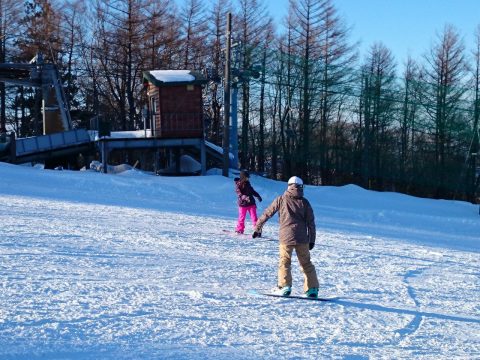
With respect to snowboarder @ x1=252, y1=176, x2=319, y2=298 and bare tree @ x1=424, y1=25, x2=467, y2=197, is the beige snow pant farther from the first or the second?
bare tree @ x1=424, y1=25, x2=467, y2=197

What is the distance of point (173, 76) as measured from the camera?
2995cm

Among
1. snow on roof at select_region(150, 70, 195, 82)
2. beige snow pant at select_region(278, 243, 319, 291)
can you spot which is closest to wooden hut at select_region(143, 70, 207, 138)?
snow on roof at select_region(150, 70, 195, 82)

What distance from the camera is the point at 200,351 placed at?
5668 mm

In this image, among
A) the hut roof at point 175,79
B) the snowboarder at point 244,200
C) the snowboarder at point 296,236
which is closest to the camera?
the snowboarder at point 296,236

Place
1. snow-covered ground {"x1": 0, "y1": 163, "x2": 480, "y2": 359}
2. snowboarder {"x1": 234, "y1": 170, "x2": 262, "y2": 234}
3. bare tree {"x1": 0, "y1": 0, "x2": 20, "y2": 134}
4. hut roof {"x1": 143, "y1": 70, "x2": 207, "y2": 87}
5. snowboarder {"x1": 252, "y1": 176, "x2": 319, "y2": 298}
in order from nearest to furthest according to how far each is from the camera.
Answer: snow-covered ground {"x1": 0, "y1": 163, "x2": 480, "y2": 359} < snowboarder {"x1": 252, "y1": 176, "x2": 319, "y2": 298} < snowboarder {"x1": 234, "y1": 170, "x2": 262, "y2": 234} < hut roof {"x1": 143, "y1": 70, "x2": 207, "y2": 87} < bare tree {"x1": 0, "y1": 0, "x2": 20, "y2": 134}

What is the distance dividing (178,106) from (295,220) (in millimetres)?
22467

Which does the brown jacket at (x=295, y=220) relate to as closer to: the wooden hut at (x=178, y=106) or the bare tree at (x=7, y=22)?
the wooden hut at (x=178, y=106)

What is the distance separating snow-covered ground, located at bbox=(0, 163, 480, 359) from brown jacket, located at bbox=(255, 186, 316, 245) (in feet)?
2.62

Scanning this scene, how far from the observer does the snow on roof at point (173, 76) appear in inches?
1163

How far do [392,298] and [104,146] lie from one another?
21.2 m

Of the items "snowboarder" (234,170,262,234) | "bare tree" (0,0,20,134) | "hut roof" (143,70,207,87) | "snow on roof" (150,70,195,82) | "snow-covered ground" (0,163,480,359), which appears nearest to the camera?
"snow-covered ground" (0,163,480,359)

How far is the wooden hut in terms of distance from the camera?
29594 mm

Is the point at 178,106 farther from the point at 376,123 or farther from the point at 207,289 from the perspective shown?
the point at 207,289

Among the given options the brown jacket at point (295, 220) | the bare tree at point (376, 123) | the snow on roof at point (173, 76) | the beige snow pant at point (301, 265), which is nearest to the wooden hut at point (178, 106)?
the snow on roof at point (173, 76)
